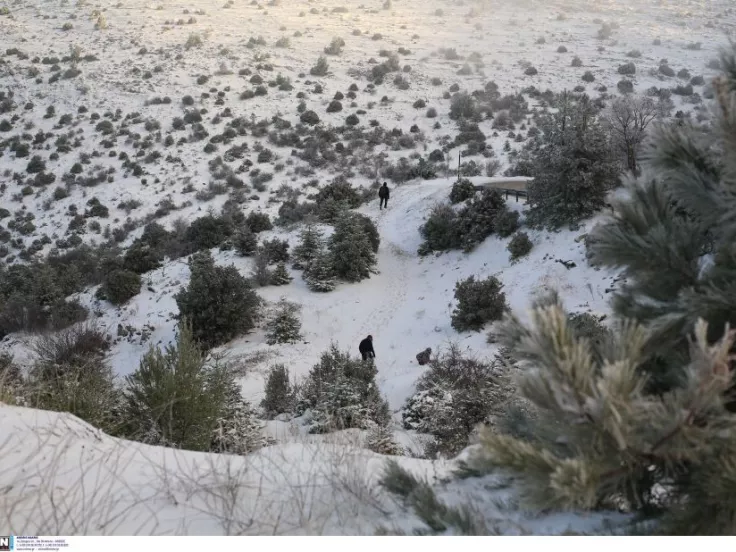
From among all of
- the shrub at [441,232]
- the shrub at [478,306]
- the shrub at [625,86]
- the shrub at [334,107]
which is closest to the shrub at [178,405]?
the shrub at [478,306]

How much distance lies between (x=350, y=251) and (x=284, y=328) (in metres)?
4.32

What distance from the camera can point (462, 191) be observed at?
21.3 meters

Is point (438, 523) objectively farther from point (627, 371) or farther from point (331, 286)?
point (331, 286)

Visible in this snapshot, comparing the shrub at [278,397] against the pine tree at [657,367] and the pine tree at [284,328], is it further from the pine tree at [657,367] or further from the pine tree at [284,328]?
the pine tree at [657,367]

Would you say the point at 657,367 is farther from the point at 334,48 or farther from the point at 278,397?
the point at 334,48

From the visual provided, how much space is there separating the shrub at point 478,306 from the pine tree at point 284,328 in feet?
14.1

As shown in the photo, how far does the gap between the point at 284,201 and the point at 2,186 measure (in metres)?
15.4

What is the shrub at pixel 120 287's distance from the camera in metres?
17.7

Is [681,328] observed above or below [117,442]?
above

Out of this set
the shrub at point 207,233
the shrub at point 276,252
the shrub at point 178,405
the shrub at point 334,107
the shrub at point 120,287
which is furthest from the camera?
the shrub at point 334,107

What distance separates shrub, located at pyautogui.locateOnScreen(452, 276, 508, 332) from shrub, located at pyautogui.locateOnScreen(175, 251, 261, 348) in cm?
578

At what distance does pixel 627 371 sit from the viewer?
6.22 feet
